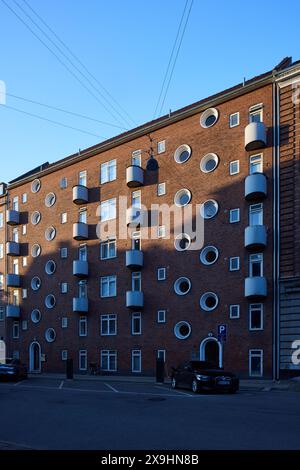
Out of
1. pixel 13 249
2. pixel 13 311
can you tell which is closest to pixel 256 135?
pixel 13 249

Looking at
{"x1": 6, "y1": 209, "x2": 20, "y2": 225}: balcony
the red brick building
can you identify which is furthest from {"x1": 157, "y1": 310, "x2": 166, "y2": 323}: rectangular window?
{"x1": 6, "y1": 209, "x2": 20, "y2": 225}: balcony

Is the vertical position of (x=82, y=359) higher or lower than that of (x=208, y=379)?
lower

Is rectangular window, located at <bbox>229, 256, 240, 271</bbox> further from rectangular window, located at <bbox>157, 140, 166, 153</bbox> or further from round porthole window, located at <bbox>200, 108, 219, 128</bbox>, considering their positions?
rectangular window, located at <bbox>157, 140, 166, 153</bbox>

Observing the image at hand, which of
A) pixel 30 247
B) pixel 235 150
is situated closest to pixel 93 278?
pixel 30 247

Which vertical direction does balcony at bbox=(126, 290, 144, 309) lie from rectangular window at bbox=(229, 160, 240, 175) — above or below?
below

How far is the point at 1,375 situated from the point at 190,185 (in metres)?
16.1

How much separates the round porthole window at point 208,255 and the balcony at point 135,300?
5.39m

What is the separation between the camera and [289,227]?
29.2 metres

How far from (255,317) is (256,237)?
14.6ft

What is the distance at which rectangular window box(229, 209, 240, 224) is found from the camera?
3179 centimetres

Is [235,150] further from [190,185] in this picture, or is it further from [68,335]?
[68,335]

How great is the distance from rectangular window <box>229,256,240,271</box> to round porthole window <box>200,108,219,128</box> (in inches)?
341

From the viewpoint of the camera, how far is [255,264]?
3078 cm

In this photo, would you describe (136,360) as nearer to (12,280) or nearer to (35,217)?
(12,280)
